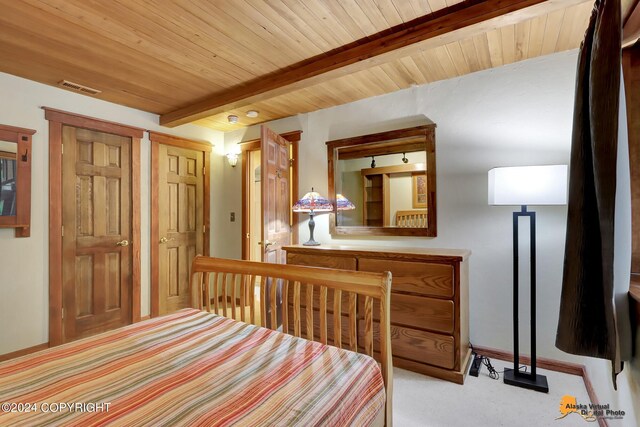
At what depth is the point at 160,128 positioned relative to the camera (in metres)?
3.57

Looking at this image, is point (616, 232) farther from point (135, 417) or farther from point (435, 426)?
point (135, 417)

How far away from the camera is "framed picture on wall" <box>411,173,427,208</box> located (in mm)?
2744

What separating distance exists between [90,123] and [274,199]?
6.37 ft

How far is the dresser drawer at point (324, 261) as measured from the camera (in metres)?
2.54

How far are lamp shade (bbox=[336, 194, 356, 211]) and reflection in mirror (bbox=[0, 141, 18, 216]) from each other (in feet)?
9.24

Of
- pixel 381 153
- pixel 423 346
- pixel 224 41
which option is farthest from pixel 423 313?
pixel 224 41

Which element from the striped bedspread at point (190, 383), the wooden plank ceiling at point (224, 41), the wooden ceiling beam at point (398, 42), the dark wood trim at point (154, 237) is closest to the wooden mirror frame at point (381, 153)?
the wooden plank ceiling at point (224, 41)

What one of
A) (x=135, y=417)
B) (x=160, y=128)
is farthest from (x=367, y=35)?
(x=160, y=128)

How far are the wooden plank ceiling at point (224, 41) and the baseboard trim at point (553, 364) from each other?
226cm

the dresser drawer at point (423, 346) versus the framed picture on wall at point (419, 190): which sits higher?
the framed picture on wall at point (419, 190)

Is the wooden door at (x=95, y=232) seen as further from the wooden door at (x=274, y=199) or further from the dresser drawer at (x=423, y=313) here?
the dresser drawer at (x=423, y=313)

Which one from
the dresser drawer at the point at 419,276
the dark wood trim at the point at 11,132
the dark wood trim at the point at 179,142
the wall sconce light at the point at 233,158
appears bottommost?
the dresser drawer at the point at 419,276

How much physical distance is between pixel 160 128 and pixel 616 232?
3981 millimetres

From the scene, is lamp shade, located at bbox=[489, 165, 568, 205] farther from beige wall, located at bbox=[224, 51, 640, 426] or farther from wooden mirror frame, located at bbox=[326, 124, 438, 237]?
wooden mirror frame, located at bbox=[326, 124, 438, 237]
